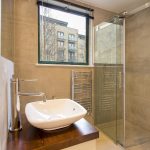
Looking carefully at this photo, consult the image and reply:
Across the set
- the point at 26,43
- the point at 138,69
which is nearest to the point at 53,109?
the point at 26,43

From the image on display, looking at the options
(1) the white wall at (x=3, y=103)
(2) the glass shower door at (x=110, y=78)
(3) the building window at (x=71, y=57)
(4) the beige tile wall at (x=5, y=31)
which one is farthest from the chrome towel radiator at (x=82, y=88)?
(1) the white wall at (x=3, y=103)

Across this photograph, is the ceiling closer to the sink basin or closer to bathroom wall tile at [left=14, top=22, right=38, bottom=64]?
bathroom wall tile at [left=14, top=22, right=38, bottom=64]

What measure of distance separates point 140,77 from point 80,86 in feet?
3.64

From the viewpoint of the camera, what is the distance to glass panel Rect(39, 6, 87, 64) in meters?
2.06

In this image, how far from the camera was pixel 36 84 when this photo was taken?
6.31 feet

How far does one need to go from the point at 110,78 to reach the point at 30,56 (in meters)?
1.27

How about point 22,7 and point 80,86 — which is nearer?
point 22,7

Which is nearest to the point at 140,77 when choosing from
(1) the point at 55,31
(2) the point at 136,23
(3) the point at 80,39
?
(2) the point at 136,23

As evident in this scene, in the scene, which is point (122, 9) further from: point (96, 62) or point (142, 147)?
point (142, 147)

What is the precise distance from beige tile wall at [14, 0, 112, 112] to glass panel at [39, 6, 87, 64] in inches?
5.9

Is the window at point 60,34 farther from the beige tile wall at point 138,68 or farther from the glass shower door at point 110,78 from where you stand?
the beige tile wall at point 138,68

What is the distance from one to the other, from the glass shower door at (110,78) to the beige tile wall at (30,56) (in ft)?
2.46

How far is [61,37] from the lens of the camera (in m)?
2.18

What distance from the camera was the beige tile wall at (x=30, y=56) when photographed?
5.90 ft
